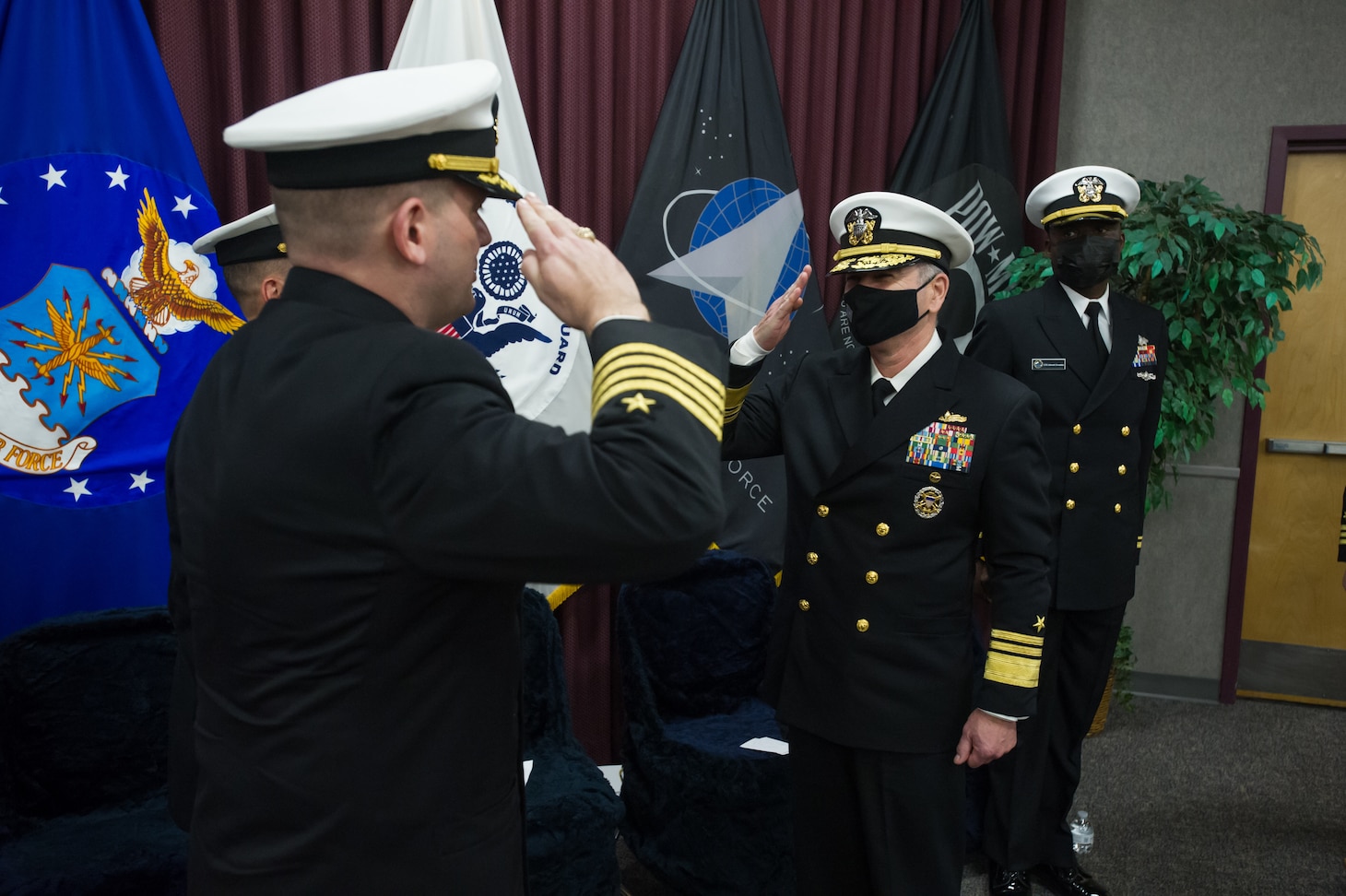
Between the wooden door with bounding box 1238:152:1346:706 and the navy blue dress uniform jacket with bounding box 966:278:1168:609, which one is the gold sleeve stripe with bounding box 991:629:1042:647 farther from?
the wooden door with bounding box 1238:152:1346:706

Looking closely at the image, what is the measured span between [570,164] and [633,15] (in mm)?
499

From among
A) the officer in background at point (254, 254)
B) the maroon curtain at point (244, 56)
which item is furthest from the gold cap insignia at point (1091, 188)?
the officer in background at point (254, 254)

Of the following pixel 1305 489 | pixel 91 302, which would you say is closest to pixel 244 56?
pixel 91 302

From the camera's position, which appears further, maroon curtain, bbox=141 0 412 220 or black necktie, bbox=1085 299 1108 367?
black necktie, bbox=1085 299 1108 367

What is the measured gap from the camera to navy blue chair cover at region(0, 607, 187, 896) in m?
2.04

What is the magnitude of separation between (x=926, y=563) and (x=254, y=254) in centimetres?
128

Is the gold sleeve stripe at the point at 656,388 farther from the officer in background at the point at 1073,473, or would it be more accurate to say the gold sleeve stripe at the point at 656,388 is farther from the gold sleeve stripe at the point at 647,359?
the officer in background at the point at 1073,473

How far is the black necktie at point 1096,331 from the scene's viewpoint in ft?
8.52

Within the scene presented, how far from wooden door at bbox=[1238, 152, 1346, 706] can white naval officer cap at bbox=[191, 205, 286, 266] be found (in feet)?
Answer: 12.5

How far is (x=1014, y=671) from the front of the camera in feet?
5.70

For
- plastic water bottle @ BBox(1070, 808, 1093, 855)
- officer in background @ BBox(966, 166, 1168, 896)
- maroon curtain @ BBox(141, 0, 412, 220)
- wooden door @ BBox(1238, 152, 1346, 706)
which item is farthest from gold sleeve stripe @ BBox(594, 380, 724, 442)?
wooden door @ BBox(1238, 152, 1346, 706)

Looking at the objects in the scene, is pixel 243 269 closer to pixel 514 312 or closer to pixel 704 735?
pixel 514 312

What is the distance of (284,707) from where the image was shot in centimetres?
85

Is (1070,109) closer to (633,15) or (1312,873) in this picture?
(633,15)
